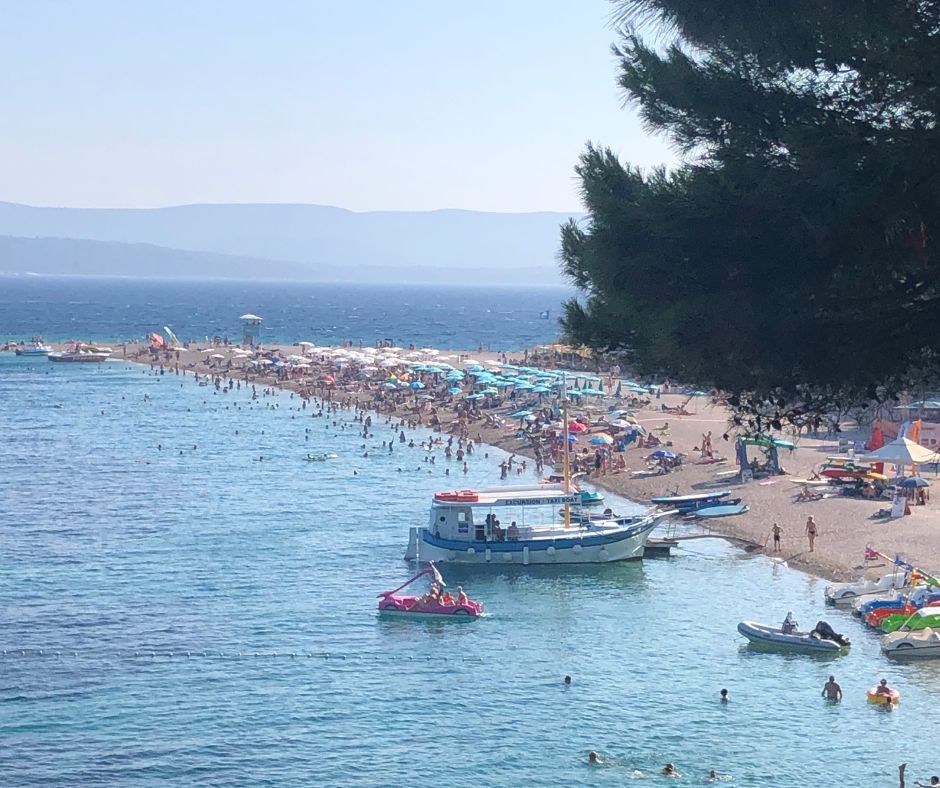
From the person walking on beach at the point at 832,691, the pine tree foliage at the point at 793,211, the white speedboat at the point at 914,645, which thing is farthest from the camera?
the white speedboat at the point at 914,645

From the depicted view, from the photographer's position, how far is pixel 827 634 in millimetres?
26750

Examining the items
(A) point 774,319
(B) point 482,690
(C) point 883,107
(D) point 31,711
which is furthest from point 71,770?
(C) point 883,107

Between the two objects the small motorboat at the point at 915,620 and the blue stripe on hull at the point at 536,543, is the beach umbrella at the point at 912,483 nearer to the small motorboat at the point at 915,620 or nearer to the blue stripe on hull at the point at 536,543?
the blue stripe on hull at the point at 536,543

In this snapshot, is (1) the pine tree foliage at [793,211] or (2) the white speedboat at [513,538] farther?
(2) the white speedboat at [513,538]

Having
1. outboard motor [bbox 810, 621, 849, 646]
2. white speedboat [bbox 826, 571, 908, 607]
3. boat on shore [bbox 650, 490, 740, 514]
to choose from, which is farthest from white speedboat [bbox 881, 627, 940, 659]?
boat on shore [bbox 650, 490, 740, 514]

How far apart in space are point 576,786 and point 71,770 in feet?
27.0

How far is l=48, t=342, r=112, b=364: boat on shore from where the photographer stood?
315 ft

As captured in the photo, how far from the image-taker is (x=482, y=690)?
81.7 feet

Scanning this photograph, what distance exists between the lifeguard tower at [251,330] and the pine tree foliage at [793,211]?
95.4 metres

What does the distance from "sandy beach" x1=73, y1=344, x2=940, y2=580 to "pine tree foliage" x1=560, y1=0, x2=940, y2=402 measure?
2917 mm

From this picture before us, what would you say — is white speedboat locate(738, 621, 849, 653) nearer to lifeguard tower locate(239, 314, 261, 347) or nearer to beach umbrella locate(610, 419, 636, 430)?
beach umbrella locate(610, 419, 636, 430)

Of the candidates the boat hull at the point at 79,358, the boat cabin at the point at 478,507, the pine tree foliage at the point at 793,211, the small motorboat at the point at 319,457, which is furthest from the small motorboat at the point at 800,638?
the boat hull at the point at 79,358

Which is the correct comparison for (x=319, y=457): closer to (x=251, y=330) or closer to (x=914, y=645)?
(x=914, y=645)

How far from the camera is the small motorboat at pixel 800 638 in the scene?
26609 mm
